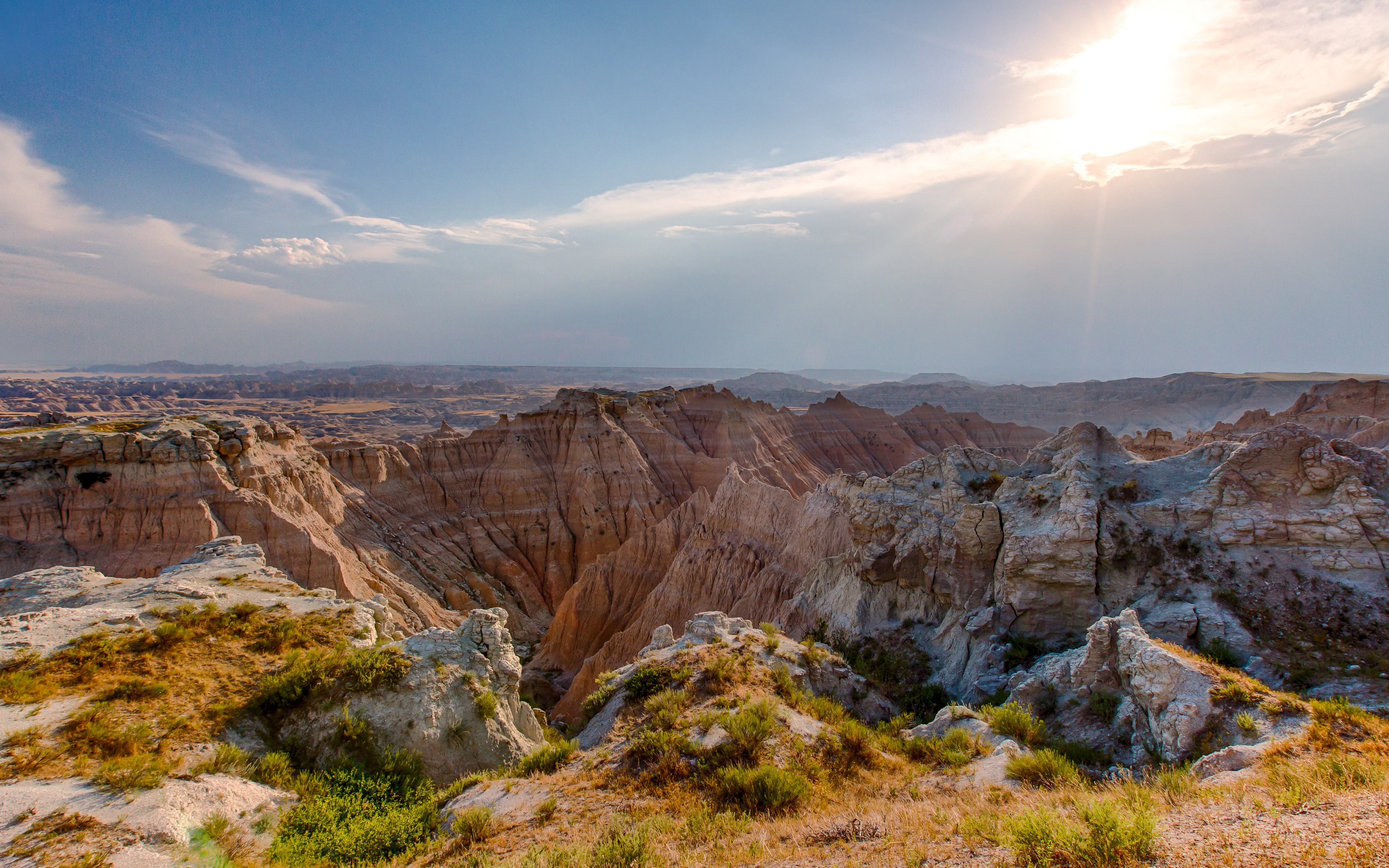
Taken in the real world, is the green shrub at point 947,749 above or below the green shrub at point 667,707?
below

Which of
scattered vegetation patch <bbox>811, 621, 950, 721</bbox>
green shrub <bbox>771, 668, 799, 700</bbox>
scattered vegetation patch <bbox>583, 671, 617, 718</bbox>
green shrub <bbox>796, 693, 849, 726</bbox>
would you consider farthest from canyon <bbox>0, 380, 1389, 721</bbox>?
green shrub <bbox>771, 668, 799, 700</bbox>

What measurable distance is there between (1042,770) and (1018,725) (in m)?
2.49

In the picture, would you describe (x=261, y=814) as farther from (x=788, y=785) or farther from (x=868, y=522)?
(x=868, y=522)

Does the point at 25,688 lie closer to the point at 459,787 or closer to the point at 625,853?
the point at 459,787

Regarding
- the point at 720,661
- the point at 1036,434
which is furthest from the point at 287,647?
the point at 1036,434

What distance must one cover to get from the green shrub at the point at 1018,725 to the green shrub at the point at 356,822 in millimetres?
10739

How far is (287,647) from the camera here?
11.9 m

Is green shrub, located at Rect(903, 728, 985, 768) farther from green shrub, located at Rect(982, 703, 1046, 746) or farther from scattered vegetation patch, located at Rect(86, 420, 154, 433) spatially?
scattered vegetation patch, located at Rect(86, 420, 154, 433)

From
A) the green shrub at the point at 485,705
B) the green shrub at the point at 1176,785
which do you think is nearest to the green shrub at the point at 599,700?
the green shrub at the point at 485,705

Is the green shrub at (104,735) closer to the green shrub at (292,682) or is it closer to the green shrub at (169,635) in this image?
the green shrub at (292,682)

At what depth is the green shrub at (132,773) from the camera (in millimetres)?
7742

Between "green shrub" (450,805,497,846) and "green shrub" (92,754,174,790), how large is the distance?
419 cm

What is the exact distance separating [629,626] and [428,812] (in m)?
25.9

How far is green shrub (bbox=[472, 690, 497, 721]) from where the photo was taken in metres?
11.6
